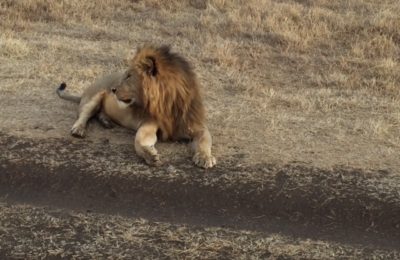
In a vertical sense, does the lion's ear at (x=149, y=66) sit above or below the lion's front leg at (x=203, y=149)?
above

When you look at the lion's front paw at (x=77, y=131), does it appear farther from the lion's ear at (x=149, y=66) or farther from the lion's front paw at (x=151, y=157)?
the lion's ear at (x=149, y=66)

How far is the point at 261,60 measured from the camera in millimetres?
10055

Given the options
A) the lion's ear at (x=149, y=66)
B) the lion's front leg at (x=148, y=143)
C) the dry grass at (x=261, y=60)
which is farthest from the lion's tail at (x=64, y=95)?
the lion's ear at (x=149, y=66)

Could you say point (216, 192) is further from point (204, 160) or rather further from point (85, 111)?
point (85, 111)

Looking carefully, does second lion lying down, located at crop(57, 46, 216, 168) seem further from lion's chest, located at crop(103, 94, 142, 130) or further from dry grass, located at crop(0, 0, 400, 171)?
dry grass, located at crop(0, 0, 400, 171)

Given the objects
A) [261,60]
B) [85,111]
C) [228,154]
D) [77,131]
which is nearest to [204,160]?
[228,154]

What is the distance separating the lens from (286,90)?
8781mm

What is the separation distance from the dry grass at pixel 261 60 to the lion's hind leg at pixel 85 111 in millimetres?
1101

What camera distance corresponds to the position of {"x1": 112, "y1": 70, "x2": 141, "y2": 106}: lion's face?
6.17 metres

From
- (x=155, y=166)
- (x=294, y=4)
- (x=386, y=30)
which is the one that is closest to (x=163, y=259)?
(x=155, y=166)

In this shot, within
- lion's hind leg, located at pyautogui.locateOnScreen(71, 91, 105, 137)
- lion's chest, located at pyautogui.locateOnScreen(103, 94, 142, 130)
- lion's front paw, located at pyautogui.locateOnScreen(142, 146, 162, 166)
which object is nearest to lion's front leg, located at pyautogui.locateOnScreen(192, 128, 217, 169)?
lion's front paw, located at pyautogui.locateOnScreen(142, 146, 162, 166)

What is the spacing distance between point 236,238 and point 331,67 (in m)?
5.46

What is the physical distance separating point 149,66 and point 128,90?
1.07 ft

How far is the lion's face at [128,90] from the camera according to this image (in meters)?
6.17
